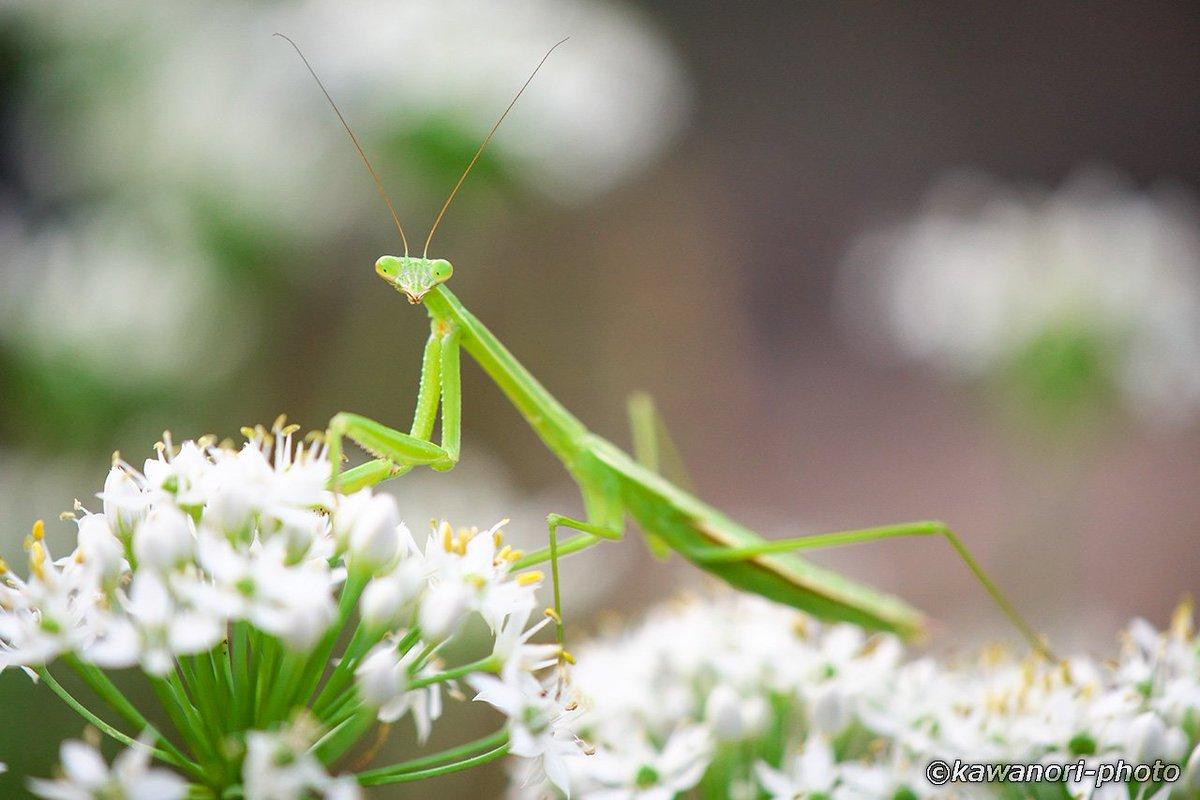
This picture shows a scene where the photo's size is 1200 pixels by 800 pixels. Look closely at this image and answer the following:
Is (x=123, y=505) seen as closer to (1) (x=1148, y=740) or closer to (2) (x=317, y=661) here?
(2) (x=317, y=661)

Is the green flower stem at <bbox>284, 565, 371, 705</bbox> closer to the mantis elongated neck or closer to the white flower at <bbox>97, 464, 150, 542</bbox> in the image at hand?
the white flower at <bbox>97, 464, 150, 542</bbox>

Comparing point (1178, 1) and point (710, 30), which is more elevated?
point (710, 30)

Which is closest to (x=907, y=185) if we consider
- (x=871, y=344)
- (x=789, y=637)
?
(x=871, y=344)

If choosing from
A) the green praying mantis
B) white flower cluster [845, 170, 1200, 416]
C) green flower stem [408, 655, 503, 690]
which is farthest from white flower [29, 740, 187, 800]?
white flower cluster [845, 170, 1200, 416]

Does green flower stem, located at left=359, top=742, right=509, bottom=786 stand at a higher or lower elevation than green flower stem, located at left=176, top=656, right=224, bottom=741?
A: lower

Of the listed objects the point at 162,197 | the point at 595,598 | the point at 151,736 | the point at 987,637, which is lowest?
the point at 987,637

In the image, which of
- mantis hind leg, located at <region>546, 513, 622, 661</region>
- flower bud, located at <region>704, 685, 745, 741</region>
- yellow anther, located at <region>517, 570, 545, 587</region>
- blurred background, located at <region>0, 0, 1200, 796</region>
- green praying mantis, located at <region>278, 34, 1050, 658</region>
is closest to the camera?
yellow anther, located at <region>517, 570, 545, 587</region>

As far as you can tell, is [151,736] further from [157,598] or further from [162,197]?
[162,197]
